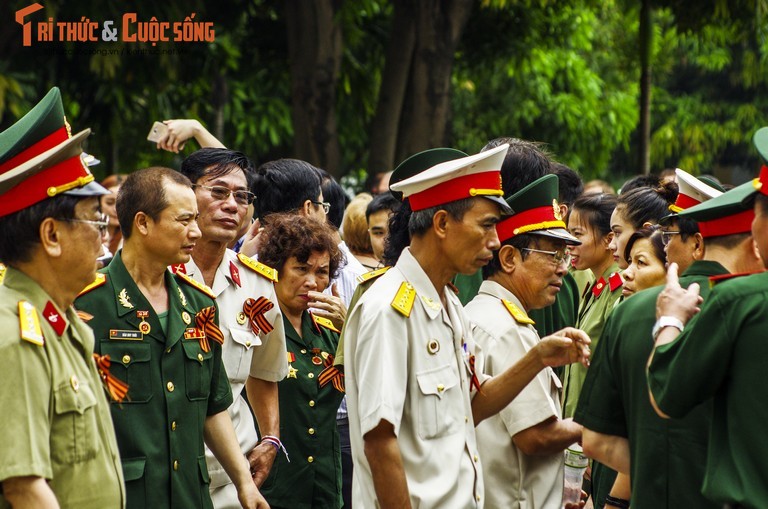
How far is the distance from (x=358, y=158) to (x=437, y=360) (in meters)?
15.2

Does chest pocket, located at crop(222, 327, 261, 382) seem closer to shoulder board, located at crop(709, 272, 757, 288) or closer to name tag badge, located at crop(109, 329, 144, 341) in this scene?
name tag badge, located at crop(109, 329, 144, 341)

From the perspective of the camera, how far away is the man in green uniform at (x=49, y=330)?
140 inches

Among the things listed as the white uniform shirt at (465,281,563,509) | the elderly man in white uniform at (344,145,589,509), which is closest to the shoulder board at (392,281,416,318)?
the elderly man in white uniform at (344,145,589,509)

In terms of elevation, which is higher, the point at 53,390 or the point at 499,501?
the point at 53,390

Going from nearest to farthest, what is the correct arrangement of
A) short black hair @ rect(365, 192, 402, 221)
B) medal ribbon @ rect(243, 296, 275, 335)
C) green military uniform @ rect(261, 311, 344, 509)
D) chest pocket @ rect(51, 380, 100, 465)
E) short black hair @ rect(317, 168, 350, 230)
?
chest pocket @ rect(51, 380, 100, 465), medal ribbon @ rect(243, 296, 275, 335), green military uniform @ rect(261, 311, 344, 509), short black hair @ rect(317, 168, 350, 230), short black hair @ rect(365, 192, 402, 221)

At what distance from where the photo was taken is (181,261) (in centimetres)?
493

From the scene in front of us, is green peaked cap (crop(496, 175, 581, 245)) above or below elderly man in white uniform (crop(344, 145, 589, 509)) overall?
above

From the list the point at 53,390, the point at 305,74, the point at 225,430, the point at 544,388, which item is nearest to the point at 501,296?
the point at 544,388

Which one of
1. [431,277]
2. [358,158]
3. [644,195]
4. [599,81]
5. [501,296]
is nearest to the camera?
[431,277]

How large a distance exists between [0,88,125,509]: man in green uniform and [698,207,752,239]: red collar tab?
217 cm

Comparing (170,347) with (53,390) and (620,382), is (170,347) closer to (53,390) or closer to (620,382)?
(53,390)

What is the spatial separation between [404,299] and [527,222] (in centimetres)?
117

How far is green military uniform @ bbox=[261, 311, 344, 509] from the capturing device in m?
5.95

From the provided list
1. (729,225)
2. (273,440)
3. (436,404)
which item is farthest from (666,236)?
(273,440)
